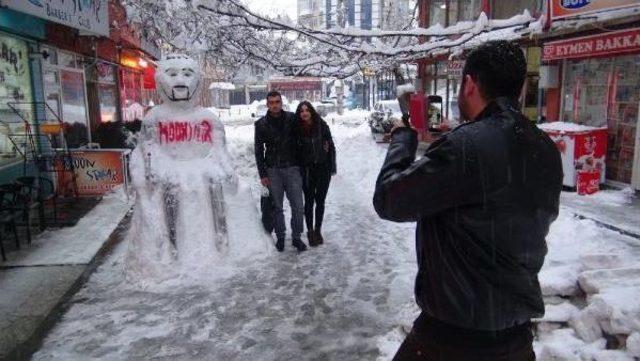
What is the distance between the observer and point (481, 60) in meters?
1.69

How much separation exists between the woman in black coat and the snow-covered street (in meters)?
0.43

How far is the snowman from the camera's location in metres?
5.50

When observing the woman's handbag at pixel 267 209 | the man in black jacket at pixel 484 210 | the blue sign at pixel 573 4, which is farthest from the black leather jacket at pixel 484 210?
the blue sign at pixel 573 4

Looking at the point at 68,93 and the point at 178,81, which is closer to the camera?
the point at 178,81

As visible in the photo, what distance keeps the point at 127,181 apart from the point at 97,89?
4.94 metres

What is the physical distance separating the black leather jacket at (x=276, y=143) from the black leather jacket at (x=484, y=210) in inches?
166

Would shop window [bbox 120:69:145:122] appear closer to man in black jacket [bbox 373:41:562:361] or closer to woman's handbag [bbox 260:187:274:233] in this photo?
woman's handbag [bbox 260:187:274:233]

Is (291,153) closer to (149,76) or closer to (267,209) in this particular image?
(267,209)

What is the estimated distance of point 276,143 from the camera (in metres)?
5.92

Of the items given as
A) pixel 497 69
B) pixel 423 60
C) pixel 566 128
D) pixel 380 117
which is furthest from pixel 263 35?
pixel 497 69

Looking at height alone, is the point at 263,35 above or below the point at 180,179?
above

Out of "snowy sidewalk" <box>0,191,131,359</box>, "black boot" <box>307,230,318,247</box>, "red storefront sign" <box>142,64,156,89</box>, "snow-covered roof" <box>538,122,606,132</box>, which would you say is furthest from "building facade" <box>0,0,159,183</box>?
"snow-covered roof" <box>538,122,606,132</box>

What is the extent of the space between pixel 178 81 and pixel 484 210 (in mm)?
4680

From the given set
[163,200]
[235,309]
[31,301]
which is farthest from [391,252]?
[31,301]
